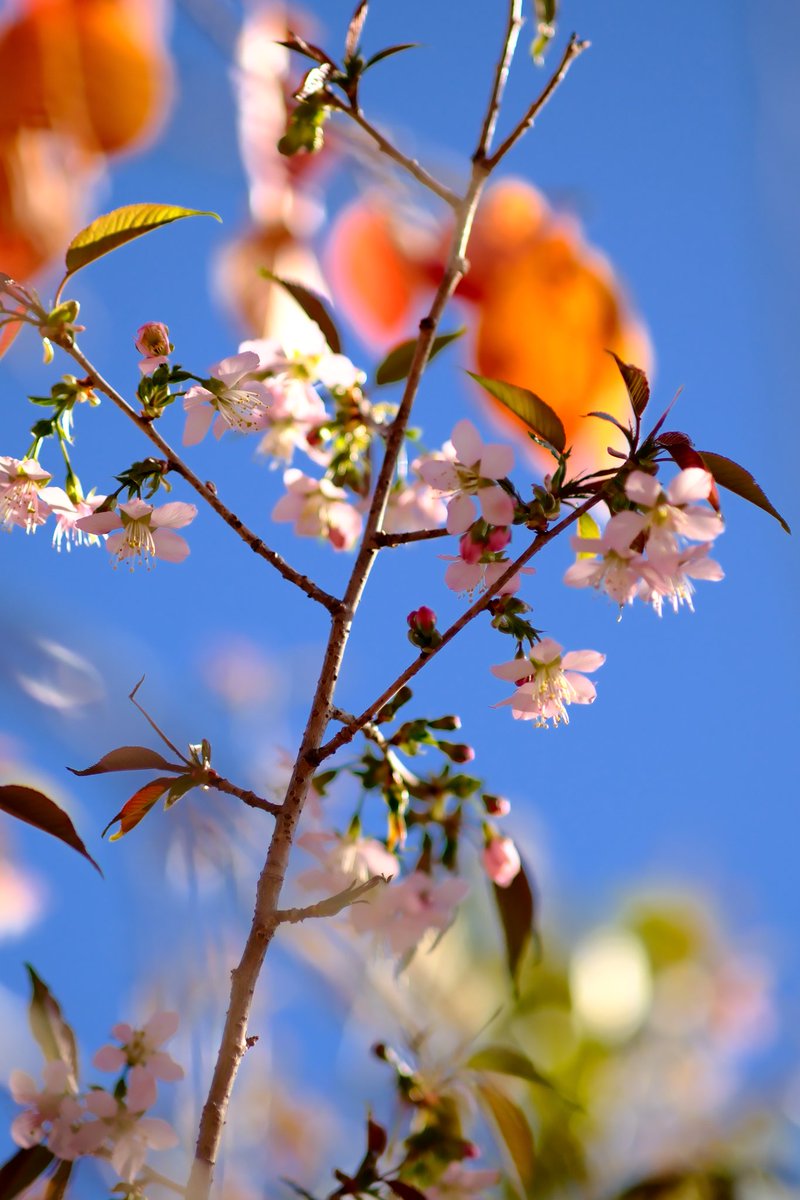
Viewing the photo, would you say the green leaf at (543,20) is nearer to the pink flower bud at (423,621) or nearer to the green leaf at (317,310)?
the green leaf at (317,310)

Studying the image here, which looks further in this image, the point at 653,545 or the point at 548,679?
the point at 548,679

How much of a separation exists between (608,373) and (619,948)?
90cm

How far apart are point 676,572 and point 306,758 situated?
25 cm

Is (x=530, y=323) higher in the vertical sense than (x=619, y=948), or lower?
higher

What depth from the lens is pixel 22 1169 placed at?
24.6 inches

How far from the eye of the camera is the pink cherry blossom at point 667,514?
0.57 meters

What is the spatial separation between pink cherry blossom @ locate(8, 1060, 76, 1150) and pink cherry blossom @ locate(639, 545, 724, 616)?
18.9 inches

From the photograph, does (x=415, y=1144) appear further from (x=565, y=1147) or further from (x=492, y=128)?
(x=492, y=128)

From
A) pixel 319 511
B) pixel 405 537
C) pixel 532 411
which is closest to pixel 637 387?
pixel 532 411

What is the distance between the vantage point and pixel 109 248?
65 cm

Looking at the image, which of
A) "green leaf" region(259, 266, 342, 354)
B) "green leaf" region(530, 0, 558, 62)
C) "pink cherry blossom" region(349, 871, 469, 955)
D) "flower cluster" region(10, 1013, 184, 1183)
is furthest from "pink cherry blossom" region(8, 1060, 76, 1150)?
"green leaf" region(530, 0, 558, 62)

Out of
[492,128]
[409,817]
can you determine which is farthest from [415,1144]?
[492,128]

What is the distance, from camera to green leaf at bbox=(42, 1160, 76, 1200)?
2.08ft

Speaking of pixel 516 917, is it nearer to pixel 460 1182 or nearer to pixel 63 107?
pixel 460 1182
